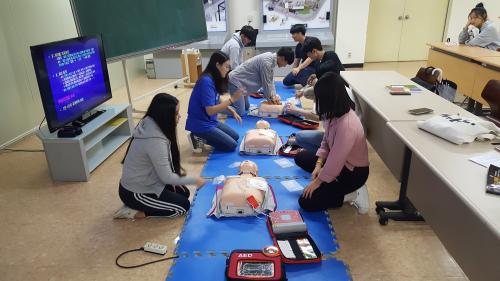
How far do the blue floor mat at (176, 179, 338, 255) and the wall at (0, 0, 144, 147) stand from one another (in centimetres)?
280

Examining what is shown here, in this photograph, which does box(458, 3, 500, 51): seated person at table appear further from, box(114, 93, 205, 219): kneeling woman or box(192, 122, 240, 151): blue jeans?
box(114, 93, 205, 219): kneeling woman

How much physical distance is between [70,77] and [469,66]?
4.91m

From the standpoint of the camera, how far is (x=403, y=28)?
8.06m

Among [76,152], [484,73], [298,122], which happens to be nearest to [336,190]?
[298,122]

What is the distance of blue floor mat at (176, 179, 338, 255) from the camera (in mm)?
2287

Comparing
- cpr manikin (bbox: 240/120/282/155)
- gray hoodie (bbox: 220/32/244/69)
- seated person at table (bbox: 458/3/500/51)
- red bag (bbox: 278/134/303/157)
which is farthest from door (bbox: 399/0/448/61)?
cpr manikin (bbox: 240/120/282/155)

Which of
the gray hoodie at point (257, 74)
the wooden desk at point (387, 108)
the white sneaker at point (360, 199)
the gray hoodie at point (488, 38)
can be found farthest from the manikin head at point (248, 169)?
the gray hoodie at point (488, 38)

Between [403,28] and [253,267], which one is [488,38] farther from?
[253,267]

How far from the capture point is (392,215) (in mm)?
2529

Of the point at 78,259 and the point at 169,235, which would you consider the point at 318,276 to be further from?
the point at 78,259

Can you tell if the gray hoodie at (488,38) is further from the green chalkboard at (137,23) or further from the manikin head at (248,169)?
the manikin head at (248,169)

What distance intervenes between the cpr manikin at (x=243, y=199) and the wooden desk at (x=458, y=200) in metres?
1.02

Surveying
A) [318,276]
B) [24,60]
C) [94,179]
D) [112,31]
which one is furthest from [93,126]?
[318,276]

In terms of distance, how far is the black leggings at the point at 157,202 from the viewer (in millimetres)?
2537
